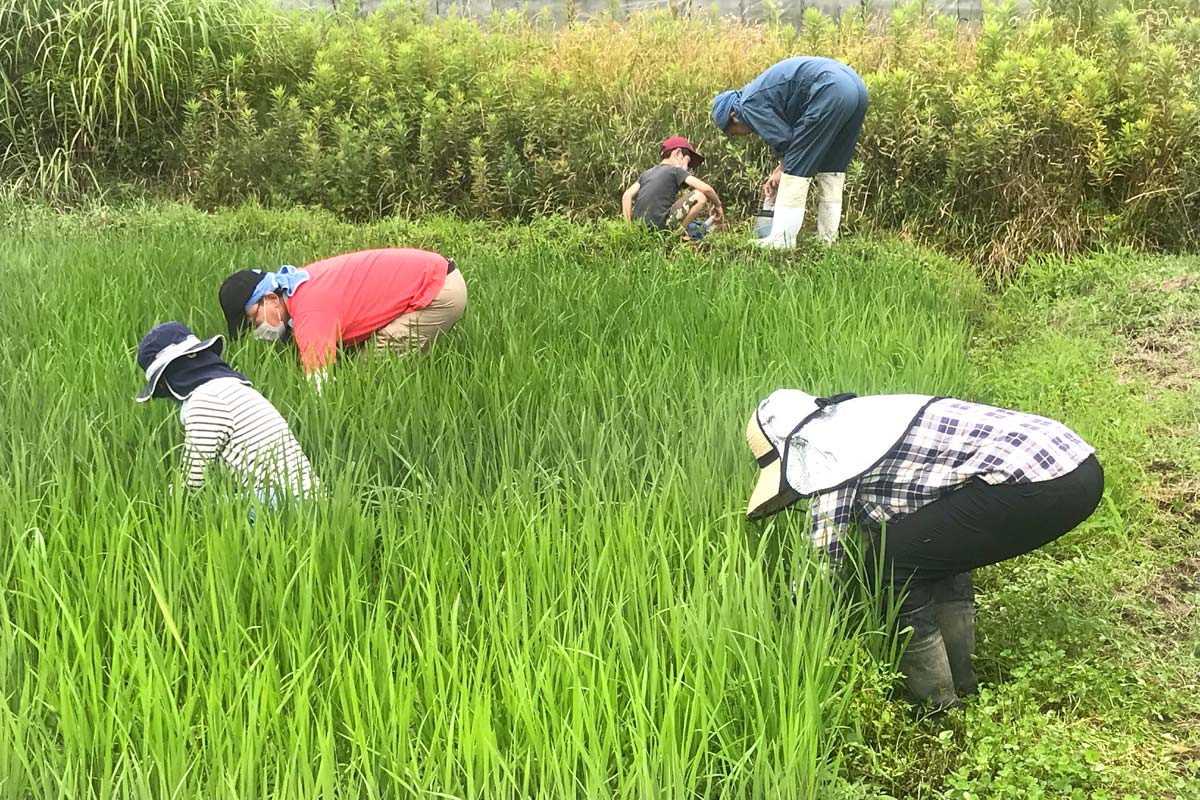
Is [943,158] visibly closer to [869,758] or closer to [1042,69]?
[1042,69]

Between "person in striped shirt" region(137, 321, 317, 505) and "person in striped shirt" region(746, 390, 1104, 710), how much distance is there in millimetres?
1222

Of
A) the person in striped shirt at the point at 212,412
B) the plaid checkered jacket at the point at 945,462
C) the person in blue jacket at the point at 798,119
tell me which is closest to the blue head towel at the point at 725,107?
the person in blue jacket at the point at 798,119

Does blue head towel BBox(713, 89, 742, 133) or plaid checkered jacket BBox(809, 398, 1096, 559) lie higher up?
blue head towel BBox(713, 89, 742, 133)

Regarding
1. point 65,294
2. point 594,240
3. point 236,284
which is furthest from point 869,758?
point 594,240

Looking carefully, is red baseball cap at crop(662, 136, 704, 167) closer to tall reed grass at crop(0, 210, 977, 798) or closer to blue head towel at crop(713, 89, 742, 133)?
blue head towel at crop(713, 89, 742, 133)

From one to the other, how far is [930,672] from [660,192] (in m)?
4.00

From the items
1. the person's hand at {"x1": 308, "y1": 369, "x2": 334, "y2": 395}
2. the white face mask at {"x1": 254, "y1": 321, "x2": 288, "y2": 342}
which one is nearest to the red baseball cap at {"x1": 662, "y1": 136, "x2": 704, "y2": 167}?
the white face mask at {"x1": 254, "y1": 321, "x2": 288, "y2": 342}

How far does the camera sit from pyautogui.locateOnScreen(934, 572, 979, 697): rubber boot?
85.3 inches

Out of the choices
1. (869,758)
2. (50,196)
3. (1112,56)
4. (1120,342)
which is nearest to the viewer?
(869,758)

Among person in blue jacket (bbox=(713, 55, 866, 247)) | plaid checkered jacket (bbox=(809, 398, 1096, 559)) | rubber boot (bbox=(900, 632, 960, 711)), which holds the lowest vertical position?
rubber boot (bbox=(900, 632, 960, 711))

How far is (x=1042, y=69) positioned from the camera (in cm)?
616

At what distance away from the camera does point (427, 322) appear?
12.1 ft

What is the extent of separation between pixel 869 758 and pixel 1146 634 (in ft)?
3.02

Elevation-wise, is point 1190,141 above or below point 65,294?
above
